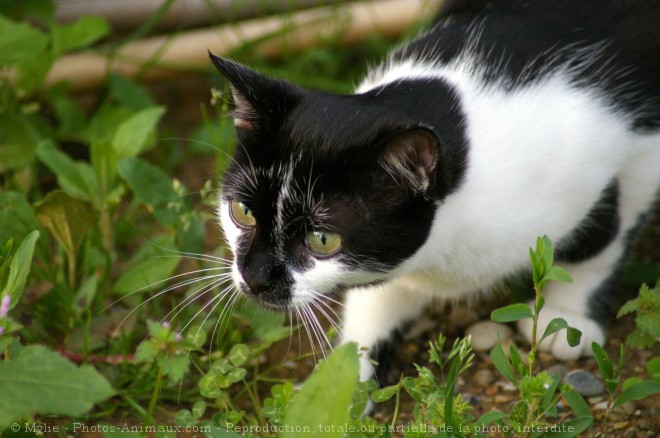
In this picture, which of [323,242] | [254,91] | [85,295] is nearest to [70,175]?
[85,295]

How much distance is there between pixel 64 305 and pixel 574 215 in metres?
1.07

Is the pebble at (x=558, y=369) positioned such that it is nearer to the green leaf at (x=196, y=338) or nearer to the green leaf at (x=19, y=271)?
the green leaf at (x=196, y=338)

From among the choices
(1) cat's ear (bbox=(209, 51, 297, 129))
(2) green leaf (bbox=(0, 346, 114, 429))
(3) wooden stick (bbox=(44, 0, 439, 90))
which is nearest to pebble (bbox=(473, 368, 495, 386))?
(1) cat's ear (bbox=(209, 51, 297, 129))

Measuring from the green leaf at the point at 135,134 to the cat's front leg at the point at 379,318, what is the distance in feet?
2.07

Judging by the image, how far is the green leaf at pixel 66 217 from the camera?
5.86 feet

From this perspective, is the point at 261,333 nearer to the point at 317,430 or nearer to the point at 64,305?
the point at 64,305

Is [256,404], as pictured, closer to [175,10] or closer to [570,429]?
[570,429]

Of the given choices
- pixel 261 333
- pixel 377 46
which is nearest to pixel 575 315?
pixel 261 333

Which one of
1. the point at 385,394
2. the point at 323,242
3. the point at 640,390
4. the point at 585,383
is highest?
the point at 323,242

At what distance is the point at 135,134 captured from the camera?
2057 mm

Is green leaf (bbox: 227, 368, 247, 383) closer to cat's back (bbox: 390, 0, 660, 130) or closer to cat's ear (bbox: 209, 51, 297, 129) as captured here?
cat's ear (bbox: 209, 51, 297, 129)

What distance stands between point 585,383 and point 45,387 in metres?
1.02

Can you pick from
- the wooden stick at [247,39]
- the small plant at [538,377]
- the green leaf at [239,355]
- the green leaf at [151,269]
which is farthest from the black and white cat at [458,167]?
the wooden stick at [247,39]

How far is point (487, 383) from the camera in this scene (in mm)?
1757
